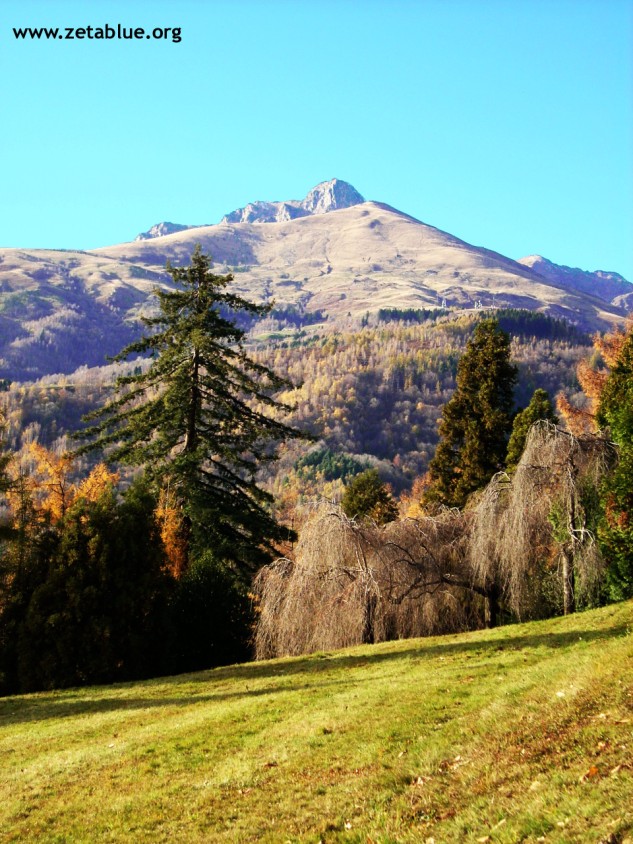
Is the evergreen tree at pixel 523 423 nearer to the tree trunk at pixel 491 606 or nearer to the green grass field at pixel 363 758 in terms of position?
the tree trunk at pixel 491 606

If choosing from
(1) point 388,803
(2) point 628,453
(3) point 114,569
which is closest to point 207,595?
(3) point 114,569

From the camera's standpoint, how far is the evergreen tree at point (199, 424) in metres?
30.7

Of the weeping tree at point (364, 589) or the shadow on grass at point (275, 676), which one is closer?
the shadow on grass at point (275, 676)

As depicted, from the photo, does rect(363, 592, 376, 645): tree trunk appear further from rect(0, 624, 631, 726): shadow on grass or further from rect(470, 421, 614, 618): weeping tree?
rect(470, 421, 614, 618): weeping tree

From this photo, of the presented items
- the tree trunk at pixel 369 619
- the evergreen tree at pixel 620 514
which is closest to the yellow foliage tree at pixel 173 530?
the tree trunk at pixel 369 619

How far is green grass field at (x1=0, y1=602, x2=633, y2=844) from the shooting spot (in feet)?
26.0

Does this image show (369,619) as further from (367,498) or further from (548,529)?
(367,498)

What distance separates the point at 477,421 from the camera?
39.2 metres

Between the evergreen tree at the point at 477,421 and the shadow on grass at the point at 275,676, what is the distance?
54.7ft

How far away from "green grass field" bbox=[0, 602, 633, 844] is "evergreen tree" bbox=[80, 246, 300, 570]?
12467 mm

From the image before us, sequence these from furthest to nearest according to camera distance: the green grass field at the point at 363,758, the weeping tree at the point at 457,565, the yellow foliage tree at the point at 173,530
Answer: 1. the yellow foliage tree at the point at 173,530
2. the weeping tree at the point at 457,565
3. the green grass field at the point at 363,758

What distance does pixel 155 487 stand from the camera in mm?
30969

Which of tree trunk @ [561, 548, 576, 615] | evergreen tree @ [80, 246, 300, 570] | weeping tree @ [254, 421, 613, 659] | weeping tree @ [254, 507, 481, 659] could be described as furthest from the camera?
evergreen tree @ [80, 246, 300, 570]

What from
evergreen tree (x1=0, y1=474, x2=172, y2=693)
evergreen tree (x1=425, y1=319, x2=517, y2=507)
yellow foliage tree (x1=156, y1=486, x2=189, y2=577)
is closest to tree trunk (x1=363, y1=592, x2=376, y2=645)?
evergreen tree (x1=0, y1=474, x2=172, y2=693)
